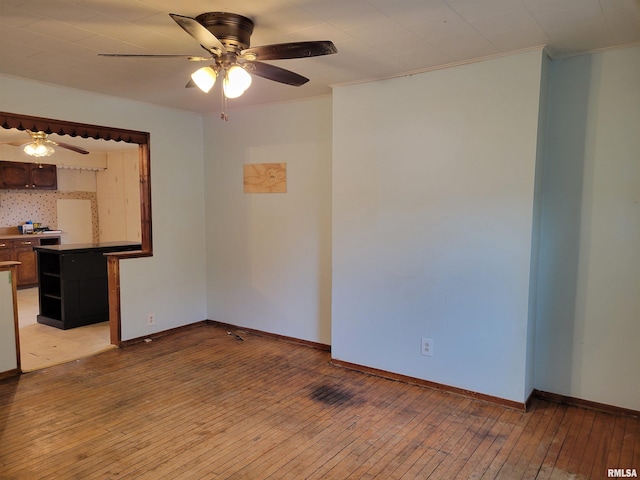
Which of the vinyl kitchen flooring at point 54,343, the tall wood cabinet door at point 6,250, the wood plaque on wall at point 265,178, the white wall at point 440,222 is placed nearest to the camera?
the white wall at point 440,222

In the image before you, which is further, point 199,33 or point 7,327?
point 7,327

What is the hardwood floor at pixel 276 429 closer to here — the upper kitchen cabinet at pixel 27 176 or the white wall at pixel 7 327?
the white wall at pixel 7 327

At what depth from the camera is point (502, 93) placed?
280 centimetres

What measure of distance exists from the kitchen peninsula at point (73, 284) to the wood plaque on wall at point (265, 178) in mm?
1575

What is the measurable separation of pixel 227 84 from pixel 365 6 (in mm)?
790

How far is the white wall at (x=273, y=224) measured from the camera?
13.1 ft

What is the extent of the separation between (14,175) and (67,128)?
4.31m

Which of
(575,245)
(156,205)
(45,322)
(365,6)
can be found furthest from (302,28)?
(45,322)

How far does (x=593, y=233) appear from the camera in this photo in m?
2.78

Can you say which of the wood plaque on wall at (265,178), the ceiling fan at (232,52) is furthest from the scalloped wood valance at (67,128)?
the ceiling fan at (232,52)

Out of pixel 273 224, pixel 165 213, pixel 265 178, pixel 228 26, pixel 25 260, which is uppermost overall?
pixel 228 26

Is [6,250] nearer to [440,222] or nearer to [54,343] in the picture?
[54,343]

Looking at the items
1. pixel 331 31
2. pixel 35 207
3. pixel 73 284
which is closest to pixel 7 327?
pixel 73 284

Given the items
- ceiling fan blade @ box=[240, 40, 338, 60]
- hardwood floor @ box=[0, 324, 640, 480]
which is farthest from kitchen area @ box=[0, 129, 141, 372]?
ceiling fan blade @ box=[240, 40, 338, 60]
